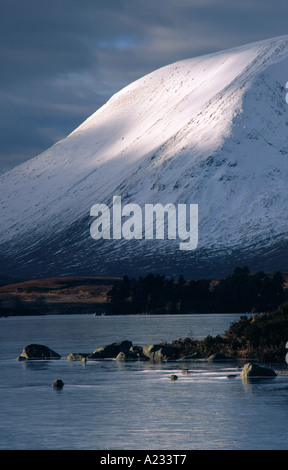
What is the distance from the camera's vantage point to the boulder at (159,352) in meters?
59.1

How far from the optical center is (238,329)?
60.5 metres

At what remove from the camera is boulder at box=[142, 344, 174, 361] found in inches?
2325

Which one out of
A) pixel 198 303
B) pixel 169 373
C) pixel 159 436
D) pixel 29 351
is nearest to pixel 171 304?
pixel 198 303

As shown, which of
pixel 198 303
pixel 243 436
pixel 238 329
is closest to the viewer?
pixel 243 436

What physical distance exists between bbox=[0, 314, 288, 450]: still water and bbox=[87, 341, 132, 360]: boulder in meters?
4.85

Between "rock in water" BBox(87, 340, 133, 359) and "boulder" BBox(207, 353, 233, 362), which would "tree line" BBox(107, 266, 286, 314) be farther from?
"boulder" BBox(207, 353, 233, 362)

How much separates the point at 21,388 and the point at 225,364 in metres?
15.3

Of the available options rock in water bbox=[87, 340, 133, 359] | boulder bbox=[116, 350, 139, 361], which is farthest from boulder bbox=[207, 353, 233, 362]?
rock in water bbox=[87, 340, 133, 359]

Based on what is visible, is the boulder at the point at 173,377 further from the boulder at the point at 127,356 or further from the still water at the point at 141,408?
the boulder at the point at 127,356

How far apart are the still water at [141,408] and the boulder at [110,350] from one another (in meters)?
4.85

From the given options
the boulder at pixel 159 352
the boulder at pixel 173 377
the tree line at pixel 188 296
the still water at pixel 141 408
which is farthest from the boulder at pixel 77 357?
the tree line at pixel 188 296

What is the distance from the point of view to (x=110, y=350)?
204 feet

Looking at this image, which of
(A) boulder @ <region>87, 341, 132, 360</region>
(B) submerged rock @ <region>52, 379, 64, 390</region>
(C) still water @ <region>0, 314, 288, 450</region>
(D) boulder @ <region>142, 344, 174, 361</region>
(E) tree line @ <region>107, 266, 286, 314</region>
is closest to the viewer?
(C) still water @ <region>0, 314, 288, 450</region>
